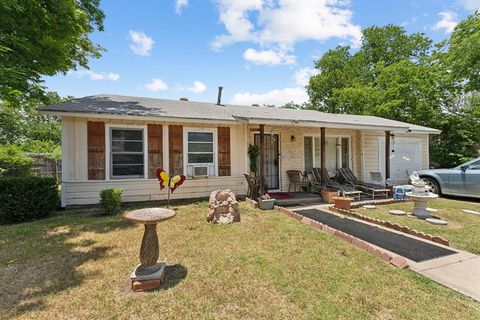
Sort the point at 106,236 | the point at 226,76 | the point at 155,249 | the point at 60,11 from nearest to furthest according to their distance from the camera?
the point at 155,249, the point at 106,236, the point at 60,11, the point at 226,76

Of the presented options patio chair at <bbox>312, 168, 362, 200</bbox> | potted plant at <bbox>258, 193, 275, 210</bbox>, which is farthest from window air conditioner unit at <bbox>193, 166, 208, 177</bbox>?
patio chair at <bbox>312, 168, 362, 200</bbox>

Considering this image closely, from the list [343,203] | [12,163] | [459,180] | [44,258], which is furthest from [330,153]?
[12,163]

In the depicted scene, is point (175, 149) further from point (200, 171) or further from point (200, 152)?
point (200, 171)

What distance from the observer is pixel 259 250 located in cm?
400

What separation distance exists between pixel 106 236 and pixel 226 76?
9.85 meters

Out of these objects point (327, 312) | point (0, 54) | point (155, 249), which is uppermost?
point (0, 54)

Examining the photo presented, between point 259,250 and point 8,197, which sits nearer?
point 259,250

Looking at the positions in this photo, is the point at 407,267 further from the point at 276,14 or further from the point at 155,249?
the point at 276,14

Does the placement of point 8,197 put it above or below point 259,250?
above

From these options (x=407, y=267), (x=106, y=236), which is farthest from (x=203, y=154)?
(x=407, y=267)

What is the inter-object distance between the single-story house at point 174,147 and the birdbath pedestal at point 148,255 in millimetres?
4520

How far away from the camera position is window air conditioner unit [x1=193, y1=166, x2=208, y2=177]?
7.80 meters

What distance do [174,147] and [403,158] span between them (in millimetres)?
10523

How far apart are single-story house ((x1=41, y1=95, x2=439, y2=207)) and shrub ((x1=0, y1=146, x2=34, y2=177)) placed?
4.52 meters
